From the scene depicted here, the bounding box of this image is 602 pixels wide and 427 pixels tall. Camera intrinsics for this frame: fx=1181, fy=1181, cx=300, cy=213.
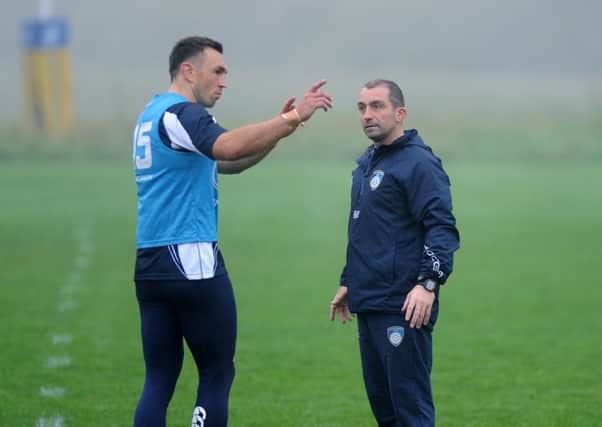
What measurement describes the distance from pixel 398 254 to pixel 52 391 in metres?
3.69

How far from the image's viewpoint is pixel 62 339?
1099cm

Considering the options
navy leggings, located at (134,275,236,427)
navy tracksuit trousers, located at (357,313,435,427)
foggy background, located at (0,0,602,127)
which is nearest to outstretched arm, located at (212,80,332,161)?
navy leggings, located at (134,275,236,427)

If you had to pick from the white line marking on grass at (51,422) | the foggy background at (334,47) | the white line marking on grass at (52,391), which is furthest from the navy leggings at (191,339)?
the foggy background at (334,47)

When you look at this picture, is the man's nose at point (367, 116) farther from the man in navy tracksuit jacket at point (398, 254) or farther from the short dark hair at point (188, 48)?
the short dark hair at point (188, 48)

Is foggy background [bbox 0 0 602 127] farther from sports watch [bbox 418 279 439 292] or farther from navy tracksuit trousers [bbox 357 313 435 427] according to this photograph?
sports watch [bbox 418 279 439 292]

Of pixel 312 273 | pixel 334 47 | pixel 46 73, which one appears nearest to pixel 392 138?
pixel 312 273

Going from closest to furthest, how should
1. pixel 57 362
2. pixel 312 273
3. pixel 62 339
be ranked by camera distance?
pixel 57 362
pixel 62 339
pixel 312 273

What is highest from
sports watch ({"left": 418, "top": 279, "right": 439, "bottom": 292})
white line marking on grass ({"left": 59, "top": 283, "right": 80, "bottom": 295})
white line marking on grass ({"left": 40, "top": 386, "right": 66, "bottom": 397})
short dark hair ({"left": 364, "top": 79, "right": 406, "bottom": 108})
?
short dark hair ({"left": 364, "top": 79, "right": 406, "bottom": 108})

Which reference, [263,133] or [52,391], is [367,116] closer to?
[263,133]

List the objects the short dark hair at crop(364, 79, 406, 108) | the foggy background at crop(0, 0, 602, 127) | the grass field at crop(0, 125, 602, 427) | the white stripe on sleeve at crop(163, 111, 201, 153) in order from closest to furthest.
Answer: the white stripe on sleeve at crop(163, 111, 201, 153)
the short dark hair at crop(364, 79, 406, 108)
the grass field at crop(0, 125, 602, 427)
the foggy background at crop(0, 0, 602, 127)

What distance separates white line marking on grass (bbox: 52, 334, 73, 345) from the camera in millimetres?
10820

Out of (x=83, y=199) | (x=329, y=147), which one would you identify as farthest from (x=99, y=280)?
(x=329, y=147)

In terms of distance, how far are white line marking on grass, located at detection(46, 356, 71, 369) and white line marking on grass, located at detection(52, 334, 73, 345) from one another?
718 mm

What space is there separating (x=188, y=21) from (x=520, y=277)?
244 feet
